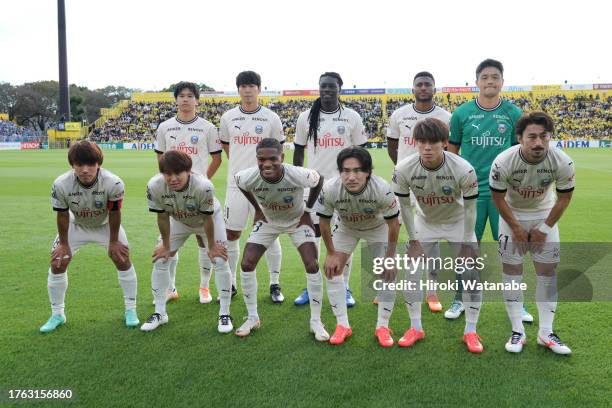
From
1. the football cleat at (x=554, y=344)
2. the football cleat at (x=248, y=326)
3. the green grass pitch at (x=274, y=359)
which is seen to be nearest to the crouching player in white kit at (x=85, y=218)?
the green grass pitch at (x=274, y=359)

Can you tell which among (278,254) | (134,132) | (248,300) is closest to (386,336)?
(248,300)

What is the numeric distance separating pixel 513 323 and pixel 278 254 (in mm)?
2702

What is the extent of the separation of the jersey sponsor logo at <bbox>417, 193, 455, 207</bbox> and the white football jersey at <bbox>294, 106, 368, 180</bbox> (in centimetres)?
149

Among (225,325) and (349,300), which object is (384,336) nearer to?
(349,300)

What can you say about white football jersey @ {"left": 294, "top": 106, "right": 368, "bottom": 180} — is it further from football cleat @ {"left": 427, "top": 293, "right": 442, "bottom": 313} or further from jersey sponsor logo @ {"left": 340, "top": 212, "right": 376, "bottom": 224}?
football cleat @ {"left": 427, "top": 293, "right": 442, "bottom": 313}

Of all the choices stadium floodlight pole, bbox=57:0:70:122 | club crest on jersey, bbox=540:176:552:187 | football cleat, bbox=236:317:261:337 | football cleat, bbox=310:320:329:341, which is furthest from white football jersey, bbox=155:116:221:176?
stadium floodlight pole, bbox=57:0:70:122

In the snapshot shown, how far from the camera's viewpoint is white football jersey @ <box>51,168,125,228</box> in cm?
445

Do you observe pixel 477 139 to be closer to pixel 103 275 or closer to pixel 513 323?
pixel 513 323

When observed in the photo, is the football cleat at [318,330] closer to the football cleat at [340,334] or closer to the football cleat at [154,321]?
the football cleat at [340,334]

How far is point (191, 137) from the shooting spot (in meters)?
5.69

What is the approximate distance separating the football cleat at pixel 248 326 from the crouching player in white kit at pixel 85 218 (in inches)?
43.4

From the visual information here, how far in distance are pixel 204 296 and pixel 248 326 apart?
114cm

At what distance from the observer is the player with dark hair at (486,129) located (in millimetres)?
4762

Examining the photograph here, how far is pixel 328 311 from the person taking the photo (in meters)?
5.16
